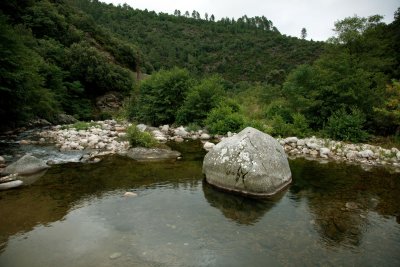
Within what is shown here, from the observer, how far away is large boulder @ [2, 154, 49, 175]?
10633 mm

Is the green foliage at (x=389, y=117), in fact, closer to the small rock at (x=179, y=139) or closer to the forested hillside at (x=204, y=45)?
the small rock at (x=179, y=139)

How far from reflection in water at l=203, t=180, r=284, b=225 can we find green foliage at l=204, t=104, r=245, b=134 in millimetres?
10695

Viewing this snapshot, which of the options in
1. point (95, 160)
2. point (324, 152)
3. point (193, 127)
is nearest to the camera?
point (95, 160)

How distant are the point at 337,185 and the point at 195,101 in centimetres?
1455

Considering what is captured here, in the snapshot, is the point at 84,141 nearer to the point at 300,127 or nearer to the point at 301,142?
the point at 301,142

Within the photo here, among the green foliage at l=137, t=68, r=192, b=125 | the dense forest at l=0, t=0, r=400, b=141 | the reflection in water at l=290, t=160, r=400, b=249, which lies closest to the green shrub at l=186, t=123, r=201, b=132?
the dense forest at l=0, t=0, r=400, b=141

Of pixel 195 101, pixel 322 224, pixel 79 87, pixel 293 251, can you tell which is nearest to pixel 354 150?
pixel 322 224

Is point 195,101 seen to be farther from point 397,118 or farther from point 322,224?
point 322,224

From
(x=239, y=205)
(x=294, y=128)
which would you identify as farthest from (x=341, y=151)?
(x=239, y=205)

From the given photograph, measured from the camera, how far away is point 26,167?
10805mm

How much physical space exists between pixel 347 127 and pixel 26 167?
16.2 meters

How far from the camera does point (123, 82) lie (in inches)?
1654

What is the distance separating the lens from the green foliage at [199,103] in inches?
902

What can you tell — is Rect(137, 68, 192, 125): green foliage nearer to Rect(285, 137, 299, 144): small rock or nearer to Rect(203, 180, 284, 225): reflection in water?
Rect(285, 137, 299, 144): small rock
